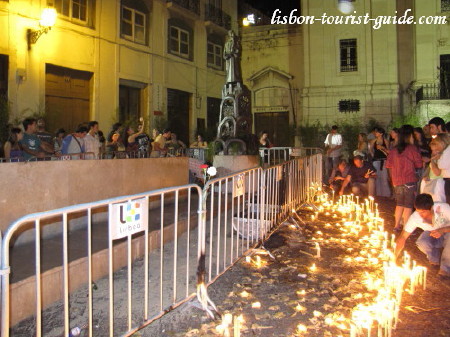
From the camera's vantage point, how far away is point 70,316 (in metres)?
3.69

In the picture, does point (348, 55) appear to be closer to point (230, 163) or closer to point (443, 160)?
point (230, 163)

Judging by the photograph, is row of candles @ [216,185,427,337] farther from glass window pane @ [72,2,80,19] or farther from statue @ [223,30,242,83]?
glass window pane @ [72,2,80,19]

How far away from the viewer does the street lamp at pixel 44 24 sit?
1305 cm

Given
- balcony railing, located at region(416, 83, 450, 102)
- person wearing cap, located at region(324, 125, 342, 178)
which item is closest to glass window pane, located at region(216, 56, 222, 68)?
balcony railing, located at region(416, 83, 450, 102)

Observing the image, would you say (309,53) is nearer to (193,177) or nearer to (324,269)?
(193,177)

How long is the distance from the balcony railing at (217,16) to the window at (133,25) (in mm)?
4970

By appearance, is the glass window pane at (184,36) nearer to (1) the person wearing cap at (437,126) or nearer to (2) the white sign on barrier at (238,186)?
(1) the person wearing cap at (437,126)

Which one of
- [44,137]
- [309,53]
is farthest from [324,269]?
[309,53]

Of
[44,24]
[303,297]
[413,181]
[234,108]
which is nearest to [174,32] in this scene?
[44,24]

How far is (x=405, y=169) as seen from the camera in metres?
6.60

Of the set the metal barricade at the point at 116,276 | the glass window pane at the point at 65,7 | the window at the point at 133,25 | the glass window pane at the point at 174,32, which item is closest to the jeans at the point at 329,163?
the metal barricade at the point at 116,276

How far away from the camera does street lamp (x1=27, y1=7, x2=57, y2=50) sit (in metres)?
13.0

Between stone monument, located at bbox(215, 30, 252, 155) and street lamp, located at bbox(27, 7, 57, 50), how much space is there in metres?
6.50

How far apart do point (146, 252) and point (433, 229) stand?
373 centimetres
